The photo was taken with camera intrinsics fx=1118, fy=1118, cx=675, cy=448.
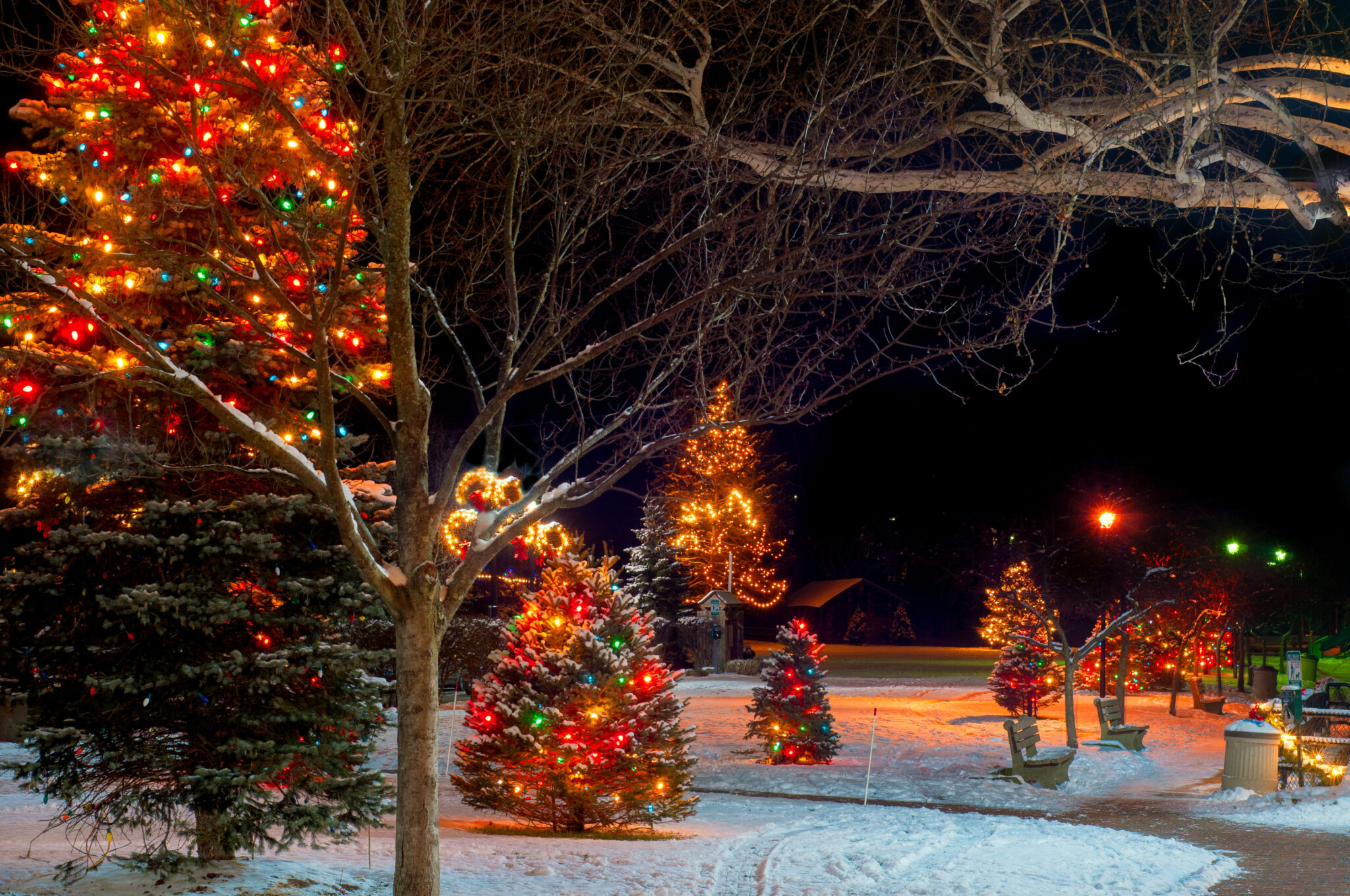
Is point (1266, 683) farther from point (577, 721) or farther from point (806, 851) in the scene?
point (577, 721)

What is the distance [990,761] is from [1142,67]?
1283 cm

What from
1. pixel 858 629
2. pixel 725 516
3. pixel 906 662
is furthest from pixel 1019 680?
pixel 858 629

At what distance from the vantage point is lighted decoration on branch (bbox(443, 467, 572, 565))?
760cm

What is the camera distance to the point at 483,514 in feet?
25.0

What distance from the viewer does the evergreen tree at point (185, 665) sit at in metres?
7.73

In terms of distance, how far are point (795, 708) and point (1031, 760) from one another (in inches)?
144

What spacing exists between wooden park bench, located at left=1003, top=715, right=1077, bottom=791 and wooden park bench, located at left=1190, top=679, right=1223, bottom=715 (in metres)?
12.4

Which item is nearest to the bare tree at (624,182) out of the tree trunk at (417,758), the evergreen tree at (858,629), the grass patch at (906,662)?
the tree trunk at (417,758)

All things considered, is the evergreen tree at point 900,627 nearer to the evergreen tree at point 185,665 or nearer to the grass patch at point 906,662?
the grass patch at point 906,662

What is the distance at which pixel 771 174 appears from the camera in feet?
26.8

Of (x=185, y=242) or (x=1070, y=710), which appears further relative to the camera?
(x=1070, y=710)

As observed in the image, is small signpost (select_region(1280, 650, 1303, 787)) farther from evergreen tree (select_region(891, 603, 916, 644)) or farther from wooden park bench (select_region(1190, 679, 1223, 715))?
evergreen tree (select_region(891, 603, 916, 644))

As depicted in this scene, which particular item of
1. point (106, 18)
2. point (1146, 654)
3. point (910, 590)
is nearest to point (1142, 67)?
point (106, 18)

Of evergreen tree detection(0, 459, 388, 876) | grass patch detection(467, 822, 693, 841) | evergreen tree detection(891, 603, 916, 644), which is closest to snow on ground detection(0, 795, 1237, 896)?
grass patch detection(467, 822, 693, 841)
